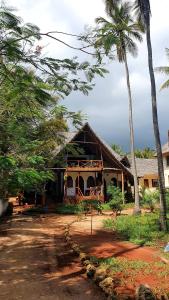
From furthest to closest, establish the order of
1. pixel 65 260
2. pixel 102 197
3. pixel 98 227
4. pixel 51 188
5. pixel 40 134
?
1. pixel 51 188
2. pixel 102 197
3. pixel 40 134
4. pixel 98 227
5. pixel 65 260

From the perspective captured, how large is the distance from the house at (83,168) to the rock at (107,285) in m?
23.1

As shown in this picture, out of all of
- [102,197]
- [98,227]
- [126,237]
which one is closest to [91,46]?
[126,237]

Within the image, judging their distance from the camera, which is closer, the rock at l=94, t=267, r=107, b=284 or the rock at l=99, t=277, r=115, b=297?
the rock at l=99, t=277, r=115, b=297

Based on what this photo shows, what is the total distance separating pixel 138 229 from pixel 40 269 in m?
8.29

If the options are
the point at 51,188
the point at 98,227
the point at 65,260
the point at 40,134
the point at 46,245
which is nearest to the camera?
the point at 65,260

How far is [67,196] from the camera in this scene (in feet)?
113

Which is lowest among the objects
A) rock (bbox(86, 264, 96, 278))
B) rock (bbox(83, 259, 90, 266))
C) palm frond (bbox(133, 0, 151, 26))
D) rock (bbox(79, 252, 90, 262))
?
rock (bbox(86, 264, 96, 278))

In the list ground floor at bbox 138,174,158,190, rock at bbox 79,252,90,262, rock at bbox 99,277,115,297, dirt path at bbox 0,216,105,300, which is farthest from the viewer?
ground floor at bbox 138,174,158,190

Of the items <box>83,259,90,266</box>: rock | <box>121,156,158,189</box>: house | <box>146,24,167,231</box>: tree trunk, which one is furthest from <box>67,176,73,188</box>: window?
<box>83,259,90,266</box>: rock

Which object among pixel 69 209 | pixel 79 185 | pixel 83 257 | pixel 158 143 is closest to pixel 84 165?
pixel 79 185

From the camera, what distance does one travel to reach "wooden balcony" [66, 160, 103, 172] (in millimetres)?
33128

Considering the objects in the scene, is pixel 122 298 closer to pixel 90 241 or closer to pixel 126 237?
pixel 90 241

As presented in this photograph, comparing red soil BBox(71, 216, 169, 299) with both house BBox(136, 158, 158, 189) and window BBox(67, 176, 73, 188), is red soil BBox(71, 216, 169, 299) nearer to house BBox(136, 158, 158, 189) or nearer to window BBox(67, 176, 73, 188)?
Answer: window BBox(67, 176, 73, 188)

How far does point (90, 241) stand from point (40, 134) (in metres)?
13.1
